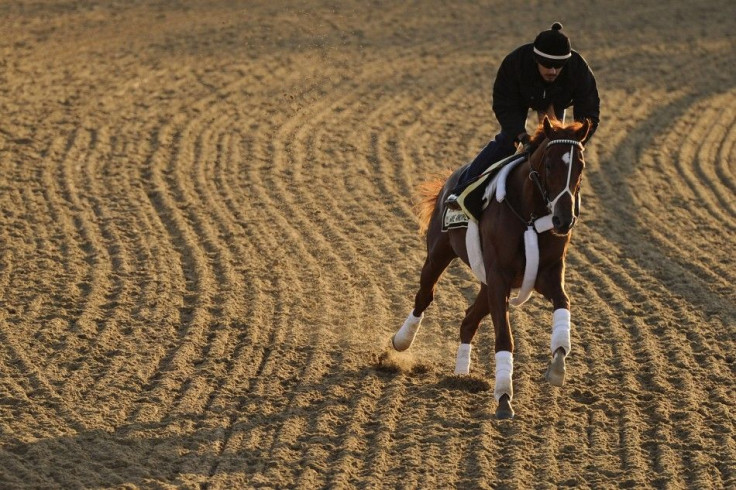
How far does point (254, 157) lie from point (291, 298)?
3953 millimetres

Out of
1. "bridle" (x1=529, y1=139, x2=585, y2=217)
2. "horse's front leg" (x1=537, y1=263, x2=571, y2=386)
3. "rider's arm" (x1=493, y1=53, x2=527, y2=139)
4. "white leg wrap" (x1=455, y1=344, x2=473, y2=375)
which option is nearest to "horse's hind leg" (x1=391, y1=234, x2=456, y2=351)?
"white leg wrap" (x1=455, y1=344, x2=473, y2=375)

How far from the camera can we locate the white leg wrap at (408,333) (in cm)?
839

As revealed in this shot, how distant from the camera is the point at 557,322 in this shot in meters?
7.04

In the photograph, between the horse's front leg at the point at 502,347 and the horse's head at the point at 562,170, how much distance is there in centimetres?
65

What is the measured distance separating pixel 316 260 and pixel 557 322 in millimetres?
3826

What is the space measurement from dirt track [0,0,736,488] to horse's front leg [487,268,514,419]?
221 millimetres

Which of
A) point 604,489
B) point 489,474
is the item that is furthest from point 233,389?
point 604,489

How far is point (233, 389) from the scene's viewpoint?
25.2ft

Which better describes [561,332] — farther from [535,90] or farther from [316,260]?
[316,260]

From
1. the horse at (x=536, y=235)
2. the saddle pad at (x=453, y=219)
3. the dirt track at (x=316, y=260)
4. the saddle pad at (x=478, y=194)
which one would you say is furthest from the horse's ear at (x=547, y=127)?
the dirt track at (x=316, y=260)

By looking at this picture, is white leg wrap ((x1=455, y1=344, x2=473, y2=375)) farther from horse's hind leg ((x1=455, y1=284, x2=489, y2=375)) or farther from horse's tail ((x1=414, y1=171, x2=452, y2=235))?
horse's tail ((x1=414, y1=171, x2=452, y2=235))

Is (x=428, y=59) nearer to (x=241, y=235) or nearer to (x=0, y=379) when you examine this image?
(x=241, y=235)

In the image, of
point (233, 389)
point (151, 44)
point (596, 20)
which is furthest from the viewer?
point (596, 20)

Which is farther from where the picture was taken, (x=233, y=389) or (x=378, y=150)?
(x=378, y=150)
